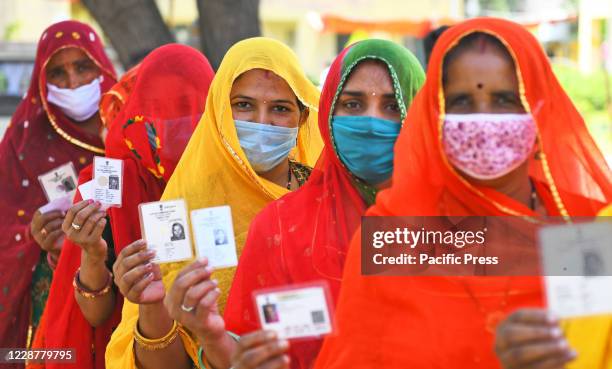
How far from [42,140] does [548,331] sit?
10.4ft

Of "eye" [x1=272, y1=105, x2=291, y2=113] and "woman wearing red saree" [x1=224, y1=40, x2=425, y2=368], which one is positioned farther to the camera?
"eye" [x1=272, y1=105, x2=291, y2=113]

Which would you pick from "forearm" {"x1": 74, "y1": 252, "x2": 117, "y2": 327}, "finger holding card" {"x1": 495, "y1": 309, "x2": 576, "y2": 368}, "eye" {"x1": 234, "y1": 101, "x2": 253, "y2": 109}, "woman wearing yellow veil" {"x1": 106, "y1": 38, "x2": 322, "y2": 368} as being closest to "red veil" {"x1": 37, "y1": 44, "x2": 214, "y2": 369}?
"forearm" {"x1": 74, "y1": 252, "x2": 117, "y2": 327}

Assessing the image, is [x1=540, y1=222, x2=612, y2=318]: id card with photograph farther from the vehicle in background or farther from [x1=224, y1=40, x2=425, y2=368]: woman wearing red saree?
the vehicle in background

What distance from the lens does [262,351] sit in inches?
81.0

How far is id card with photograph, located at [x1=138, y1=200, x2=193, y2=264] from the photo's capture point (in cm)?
251

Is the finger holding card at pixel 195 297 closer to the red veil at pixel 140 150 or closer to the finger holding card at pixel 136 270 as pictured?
the finger holding card at pixel 136 270

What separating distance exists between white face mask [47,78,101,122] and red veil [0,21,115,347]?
0.04 metres

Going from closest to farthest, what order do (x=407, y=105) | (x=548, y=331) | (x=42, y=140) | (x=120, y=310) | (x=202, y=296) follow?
(x=548, y=331) → (x=202, y=296) → (x=407, y=105) → (x=120, y=310) → (x=42, y=140)

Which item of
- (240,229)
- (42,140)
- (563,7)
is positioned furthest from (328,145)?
(563,7)

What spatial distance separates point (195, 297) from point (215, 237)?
224mm

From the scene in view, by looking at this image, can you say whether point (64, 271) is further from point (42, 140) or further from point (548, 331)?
point (548, 331)

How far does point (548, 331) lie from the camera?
1.77m

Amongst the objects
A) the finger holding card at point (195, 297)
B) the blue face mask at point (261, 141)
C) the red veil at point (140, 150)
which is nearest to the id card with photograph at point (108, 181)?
the red veil at point (140, 150)

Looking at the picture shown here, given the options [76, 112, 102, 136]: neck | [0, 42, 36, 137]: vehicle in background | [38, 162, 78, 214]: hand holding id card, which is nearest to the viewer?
[38, 162, 78, 214]: hand holding id card
